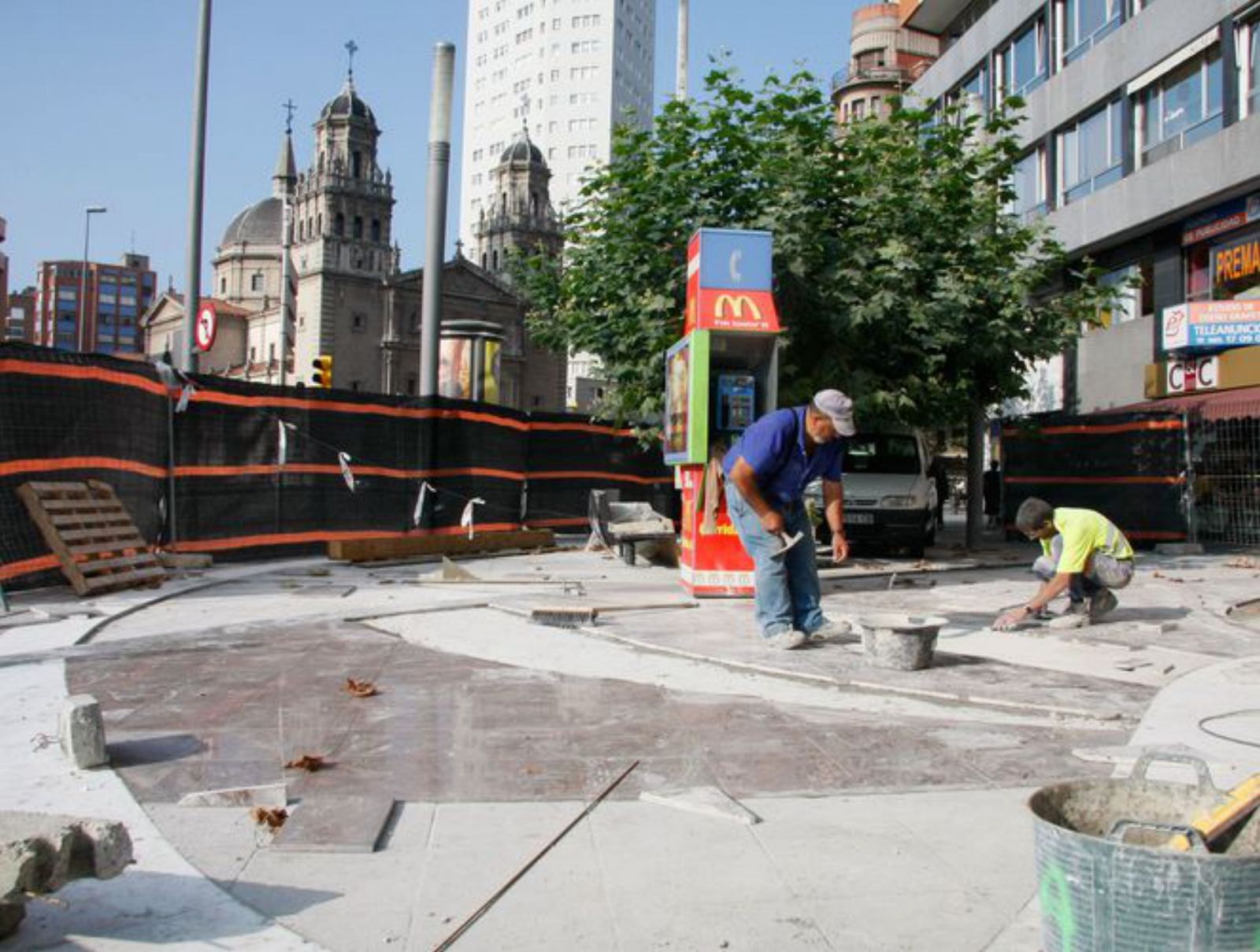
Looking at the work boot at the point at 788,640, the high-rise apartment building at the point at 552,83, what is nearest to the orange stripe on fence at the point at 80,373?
the work boot at the point at 788,640

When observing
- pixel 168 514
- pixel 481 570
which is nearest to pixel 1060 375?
pixel 481 570

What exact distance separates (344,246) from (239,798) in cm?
10456

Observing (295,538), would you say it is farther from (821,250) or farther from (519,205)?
(519,205)

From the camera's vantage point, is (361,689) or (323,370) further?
(323,370)

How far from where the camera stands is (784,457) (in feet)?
25.0

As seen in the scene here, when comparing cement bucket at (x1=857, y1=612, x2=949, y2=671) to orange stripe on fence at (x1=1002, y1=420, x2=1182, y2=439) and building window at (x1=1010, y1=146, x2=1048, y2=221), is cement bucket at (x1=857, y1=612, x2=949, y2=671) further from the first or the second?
building window at (x1=1010, y1=146, x2=1048, y2=221)

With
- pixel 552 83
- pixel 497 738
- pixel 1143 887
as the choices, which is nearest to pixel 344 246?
pixel 552 83

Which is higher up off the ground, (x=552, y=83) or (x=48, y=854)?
(x=552, y=83)

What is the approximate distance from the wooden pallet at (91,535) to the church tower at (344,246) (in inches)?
3422

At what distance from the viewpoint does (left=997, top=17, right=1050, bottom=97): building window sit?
30.5 meters

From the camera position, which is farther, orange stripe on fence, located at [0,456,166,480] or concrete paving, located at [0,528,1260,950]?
orange stripe on fence, located at [0,456,166,480]

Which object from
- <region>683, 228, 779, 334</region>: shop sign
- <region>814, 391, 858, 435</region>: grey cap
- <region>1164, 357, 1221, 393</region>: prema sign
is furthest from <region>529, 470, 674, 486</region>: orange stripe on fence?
<region>814, 391, 858, 435</region>: grey cap

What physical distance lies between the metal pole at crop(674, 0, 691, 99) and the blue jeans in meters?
15.9

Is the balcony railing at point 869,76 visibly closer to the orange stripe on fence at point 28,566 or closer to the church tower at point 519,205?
the church tower at point 519,205
